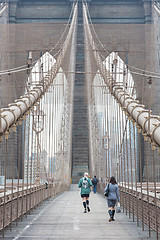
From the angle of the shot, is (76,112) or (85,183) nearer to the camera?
(85,183)

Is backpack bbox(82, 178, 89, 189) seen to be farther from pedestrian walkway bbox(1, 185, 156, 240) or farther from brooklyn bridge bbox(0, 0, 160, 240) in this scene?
pedestrian walkway bbox(1, 185, 156, 240)

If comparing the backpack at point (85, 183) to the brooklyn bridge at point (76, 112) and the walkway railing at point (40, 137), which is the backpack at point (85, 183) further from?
the walkway railing at point (40, 137)

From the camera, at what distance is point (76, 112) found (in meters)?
26.7

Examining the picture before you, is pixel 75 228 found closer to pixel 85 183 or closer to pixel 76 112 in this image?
pixel 85 183

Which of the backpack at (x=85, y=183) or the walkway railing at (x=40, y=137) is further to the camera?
the backpack at (x=85, y=183)

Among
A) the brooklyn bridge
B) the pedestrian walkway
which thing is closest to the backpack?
the brooklyn bridge

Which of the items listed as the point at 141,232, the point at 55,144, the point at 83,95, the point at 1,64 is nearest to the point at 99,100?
the point at 55,144

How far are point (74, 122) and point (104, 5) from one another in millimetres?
8223

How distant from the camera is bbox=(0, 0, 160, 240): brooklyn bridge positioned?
6.61 m

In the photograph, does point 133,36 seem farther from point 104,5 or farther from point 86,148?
point 86,148

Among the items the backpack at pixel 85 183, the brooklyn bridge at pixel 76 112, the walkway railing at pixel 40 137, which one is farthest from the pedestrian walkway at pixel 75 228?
the backpack at pixel 85 183

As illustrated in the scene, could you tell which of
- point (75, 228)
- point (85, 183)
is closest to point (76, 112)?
point (85, 183)

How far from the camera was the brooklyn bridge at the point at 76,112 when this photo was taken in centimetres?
661

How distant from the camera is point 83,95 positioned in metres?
27.5
